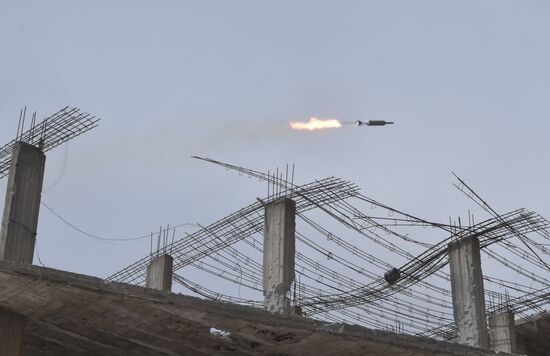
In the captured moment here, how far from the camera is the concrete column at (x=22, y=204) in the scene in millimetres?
28750

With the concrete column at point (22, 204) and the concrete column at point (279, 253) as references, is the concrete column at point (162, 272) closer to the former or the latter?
the concrete column at point (279, 253)

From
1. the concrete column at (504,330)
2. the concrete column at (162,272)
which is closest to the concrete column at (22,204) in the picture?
the concrete column at (162,272)

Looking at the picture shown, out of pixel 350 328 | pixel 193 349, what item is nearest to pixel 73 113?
pixel 193 349

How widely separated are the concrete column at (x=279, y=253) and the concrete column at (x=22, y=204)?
735cm

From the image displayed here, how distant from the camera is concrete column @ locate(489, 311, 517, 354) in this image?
124 ft

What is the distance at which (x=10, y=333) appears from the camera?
1998cm

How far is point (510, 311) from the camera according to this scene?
38000 millimetres

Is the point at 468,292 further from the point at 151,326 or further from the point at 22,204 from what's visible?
A: the point at 22,204

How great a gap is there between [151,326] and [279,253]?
1024cm

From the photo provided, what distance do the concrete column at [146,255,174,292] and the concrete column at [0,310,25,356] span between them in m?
17.6

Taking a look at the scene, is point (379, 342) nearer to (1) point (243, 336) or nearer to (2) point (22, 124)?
(1) point (243, 336)

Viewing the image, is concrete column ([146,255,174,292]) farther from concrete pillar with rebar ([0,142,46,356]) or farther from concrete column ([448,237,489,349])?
concrete column ([448,237,489,349])

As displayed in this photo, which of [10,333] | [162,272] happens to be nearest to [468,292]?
[162,272]

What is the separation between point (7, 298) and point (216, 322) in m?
4.29
